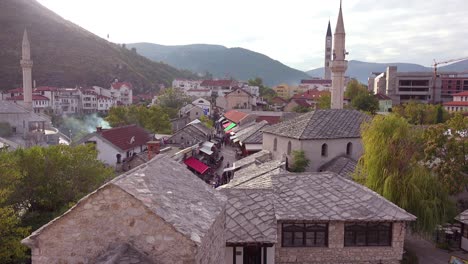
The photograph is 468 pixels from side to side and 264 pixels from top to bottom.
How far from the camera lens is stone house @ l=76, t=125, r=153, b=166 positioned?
1490 inches

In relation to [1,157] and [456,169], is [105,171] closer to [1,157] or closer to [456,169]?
[1,157]

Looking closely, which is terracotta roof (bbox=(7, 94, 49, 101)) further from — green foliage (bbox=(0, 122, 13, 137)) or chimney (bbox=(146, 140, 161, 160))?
chimney (bbox=(146, 140, 161, 160))

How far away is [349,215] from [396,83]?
88.8m

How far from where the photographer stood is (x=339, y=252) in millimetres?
14188

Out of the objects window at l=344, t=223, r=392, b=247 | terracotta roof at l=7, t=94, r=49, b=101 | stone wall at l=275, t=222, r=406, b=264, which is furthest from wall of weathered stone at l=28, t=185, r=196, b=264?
terracotta roof at l=7, t=94, r=49, b=101

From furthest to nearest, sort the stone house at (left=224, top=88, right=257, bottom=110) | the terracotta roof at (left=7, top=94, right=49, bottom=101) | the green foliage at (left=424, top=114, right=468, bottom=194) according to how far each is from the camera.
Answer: the stone house at (left=224, top=88, right=257, bottom=110) → the terracotta roof at (left=7, top=94, right=49, bottom=101) → the green foliage at (left=424, top=114, right=468, bottom=194)

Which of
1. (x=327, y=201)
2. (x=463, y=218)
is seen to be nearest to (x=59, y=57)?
(x=327, y=201)

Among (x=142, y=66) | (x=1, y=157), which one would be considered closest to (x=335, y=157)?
(x=1, y=157)

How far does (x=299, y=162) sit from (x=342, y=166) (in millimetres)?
2612

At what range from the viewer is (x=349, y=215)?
13.9 metres

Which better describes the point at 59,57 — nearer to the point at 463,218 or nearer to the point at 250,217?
the point at 250,217

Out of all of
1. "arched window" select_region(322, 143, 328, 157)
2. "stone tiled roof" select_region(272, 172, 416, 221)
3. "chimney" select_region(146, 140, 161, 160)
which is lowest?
"stone tiled roof" select_region(272, 172, 416, 221)

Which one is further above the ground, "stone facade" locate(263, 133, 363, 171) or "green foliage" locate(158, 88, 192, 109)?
"green foliage" locate(158, 88, 192, 109)

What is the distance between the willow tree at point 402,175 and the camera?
1858 cm
